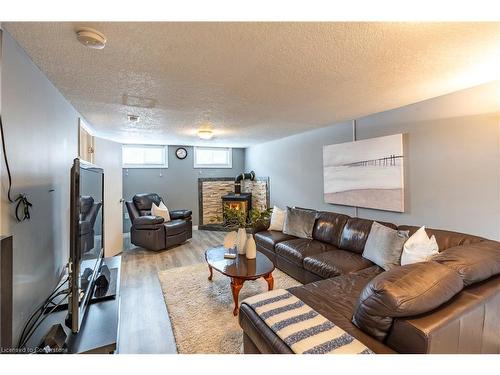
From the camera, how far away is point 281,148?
5.23 metres

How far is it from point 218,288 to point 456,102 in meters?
3.41

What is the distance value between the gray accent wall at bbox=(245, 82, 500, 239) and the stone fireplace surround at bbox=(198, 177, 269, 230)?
2.80 meters

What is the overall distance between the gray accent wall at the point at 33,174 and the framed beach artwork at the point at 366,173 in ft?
11.8

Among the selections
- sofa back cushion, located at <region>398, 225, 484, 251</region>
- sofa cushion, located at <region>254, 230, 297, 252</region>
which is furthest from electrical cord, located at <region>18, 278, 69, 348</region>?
sofa back cushion, located at <region>398, 225, 484, 251</region>

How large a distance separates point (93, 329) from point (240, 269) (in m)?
1.30

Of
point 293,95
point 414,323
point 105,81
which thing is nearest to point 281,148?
point 293,95

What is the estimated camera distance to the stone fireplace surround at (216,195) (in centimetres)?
601

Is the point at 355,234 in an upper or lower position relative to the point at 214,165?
lower

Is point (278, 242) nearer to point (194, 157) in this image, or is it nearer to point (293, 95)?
point (293, 95)

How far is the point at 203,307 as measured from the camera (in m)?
2.38

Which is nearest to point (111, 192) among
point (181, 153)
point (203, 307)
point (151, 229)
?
point (151, 229)

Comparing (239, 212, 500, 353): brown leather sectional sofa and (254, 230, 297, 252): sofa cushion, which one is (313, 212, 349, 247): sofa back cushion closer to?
(254, 230, 297, 252): sofa cushion

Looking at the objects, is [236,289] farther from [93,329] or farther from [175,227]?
[175,227]

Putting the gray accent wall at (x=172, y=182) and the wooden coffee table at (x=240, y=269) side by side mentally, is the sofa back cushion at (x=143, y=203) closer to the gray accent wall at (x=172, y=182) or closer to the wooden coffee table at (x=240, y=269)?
the gray accent wall at (x=172, y=182)
